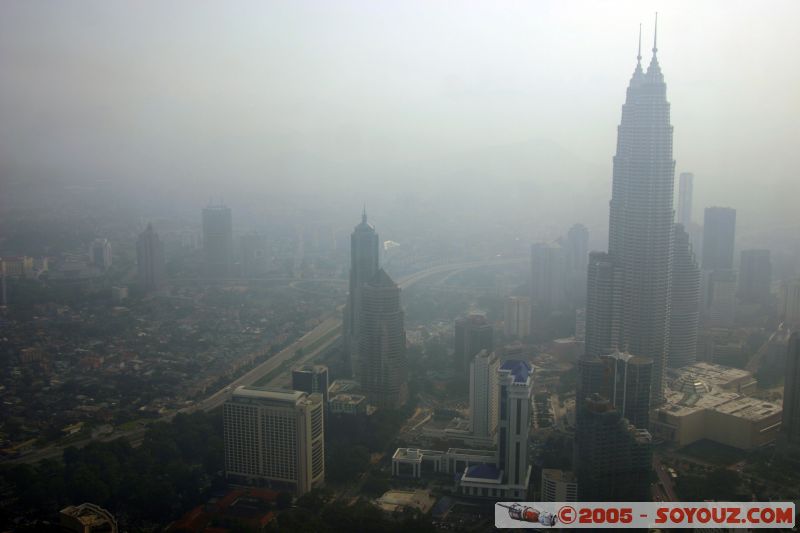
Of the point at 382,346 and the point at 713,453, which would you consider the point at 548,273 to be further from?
the point at 713,453

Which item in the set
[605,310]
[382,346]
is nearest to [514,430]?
[382,346]

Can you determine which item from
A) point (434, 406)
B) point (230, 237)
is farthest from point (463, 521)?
point (230, 237)

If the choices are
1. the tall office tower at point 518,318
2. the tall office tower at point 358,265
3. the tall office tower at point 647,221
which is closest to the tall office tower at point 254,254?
the tall office tower at point 358,265

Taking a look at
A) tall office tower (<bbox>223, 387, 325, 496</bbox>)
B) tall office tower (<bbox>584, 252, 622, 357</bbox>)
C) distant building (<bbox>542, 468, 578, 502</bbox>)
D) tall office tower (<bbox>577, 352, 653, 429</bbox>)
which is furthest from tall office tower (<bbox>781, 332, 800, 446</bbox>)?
tall office tower (<bbox>223, 387, 325, 496</bbox>)

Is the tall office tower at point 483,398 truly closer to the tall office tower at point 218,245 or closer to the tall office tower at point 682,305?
the tall office tower at point 682,305

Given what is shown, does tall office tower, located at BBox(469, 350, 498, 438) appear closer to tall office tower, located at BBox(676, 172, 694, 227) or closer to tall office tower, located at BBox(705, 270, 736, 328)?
tall office tower, located at BBox(676, 172, 694, 227)

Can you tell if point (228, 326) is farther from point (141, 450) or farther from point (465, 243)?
point (465, 243)
